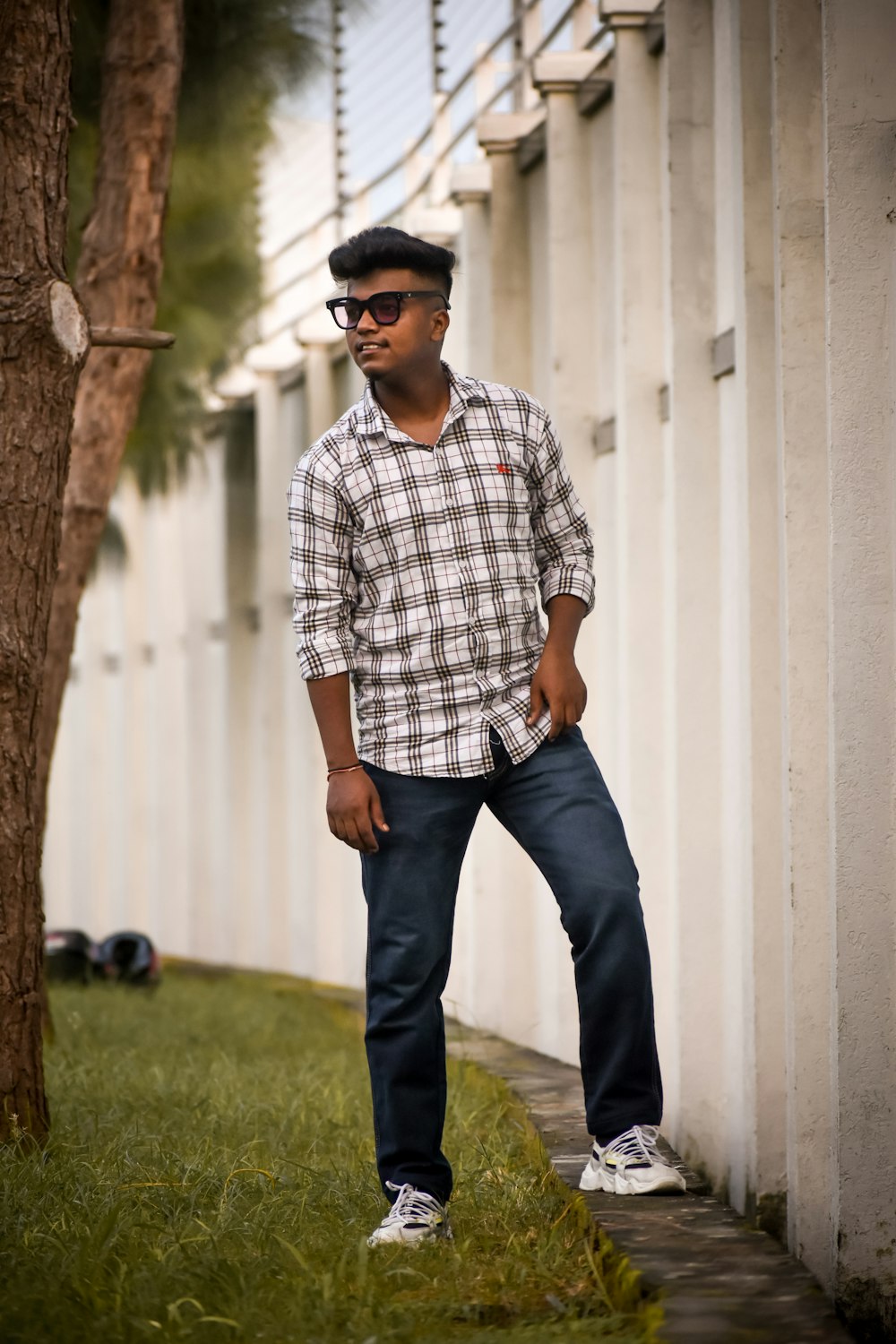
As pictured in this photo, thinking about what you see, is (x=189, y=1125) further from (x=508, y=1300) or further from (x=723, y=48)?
(x=723, y=48)

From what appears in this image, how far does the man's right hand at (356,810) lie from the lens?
3574mm

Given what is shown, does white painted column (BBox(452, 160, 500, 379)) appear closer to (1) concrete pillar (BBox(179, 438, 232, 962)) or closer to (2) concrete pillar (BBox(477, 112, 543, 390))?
(2) concrete pillar (BBox(477, 112, 543, 390))

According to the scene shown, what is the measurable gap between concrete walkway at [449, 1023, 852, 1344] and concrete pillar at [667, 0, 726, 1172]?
1153mm

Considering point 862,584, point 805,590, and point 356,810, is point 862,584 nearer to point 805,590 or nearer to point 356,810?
point 805,590

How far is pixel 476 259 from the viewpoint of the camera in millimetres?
7812

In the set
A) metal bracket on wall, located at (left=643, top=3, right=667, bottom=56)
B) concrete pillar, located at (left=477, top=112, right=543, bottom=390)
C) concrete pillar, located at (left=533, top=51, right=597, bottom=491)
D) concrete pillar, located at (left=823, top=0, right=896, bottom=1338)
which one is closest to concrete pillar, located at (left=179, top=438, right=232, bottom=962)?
concrete pillar, located at (left=477, top=112, right=543, bottom=390)

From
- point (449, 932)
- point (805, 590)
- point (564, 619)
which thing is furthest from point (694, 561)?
point (449, 932)

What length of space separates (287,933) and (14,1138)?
317 inches

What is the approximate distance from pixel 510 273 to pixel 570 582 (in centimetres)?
404

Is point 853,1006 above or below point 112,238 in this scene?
below

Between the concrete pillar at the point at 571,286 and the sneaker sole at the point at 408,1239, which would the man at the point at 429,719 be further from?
the concrete pillar at the point at 571,286

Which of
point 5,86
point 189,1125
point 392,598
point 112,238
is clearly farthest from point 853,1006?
point 112,238

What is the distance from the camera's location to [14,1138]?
176 inches

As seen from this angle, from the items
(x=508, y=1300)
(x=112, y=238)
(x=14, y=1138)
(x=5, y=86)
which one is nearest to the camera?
(x=508, y=1300)
